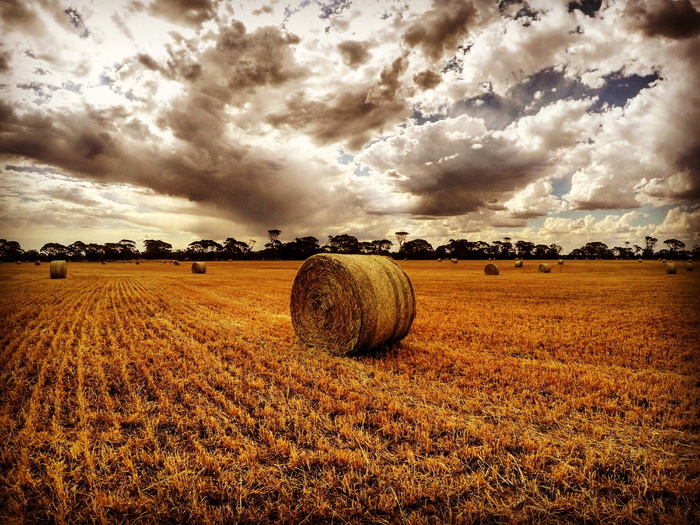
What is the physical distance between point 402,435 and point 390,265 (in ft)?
17.0

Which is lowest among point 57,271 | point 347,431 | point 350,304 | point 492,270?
point 347,431

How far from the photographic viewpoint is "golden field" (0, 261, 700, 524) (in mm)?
2840

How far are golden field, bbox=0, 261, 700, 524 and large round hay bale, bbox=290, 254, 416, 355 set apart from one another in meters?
0.41

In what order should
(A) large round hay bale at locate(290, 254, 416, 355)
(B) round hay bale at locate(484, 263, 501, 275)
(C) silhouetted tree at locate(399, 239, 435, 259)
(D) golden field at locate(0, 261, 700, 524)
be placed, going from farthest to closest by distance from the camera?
(C) silhouetted tree at locate(399, 239, 435, 259)
(B) round hay bale at locate(484, 263, 501, 275)
(A) large round hay bale at locate(290, 254, 416, 355)
(D) golden field at locate(0, 261, 700, 524)

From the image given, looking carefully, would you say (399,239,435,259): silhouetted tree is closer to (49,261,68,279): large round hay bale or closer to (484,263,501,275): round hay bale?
(484,263,501,275): round hay bale

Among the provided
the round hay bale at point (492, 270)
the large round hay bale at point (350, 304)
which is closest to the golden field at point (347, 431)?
the large round hay bale at point (350, 304)

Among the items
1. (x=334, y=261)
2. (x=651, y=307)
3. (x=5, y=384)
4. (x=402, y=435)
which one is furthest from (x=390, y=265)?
(x=651, y=307)

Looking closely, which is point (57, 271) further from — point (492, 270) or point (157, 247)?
point (157, 247)

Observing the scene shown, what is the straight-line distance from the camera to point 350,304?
7359 millimetres

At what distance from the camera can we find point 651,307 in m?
13.2

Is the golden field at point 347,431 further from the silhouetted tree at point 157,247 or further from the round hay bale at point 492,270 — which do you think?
the silhouetted tree at point 157,247

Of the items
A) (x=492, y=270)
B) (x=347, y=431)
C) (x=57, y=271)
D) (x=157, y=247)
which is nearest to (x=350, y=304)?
(x=347, y=431)

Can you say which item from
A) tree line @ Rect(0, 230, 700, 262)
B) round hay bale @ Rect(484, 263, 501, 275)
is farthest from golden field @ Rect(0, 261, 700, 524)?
tree line @ Rect(0, 230, 700, 262)

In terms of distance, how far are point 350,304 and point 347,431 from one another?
11.8 feet
